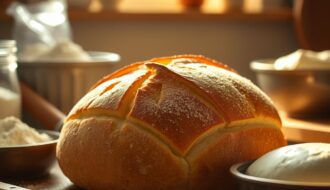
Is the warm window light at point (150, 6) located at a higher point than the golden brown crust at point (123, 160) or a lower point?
lower

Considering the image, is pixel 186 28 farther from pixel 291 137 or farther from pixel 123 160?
pixel 123 160

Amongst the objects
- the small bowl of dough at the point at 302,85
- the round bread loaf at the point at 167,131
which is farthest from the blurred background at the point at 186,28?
the round bread loaf at the point at 167,131

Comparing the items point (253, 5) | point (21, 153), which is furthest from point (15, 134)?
point (253, 5)

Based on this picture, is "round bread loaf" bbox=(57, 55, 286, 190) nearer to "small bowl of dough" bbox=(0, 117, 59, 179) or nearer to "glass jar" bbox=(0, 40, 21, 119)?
"small bowl of dough" bbox=(0, 117, 59, 179)

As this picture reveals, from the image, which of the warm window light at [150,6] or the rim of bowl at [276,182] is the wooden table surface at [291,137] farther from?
the warm window light at [150,6]

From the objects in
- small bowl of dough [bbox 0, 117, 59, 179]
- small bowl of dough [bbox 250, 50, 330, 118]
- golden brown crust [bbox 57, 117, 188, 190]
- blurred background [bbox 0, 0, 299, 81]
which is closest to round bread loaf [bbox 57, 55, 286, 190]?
Result: golden brown crust [bbox 57, 117, 188, 190]

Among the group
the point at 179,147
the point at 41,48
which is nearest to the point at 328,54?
the point at 41,48

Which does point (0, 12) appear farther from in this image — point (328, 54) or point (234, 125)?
point (234, 125)

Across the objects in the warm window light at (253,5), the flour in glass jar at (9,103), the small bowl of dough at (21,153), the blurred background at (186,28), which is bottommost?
the blurred background at (186,28)
